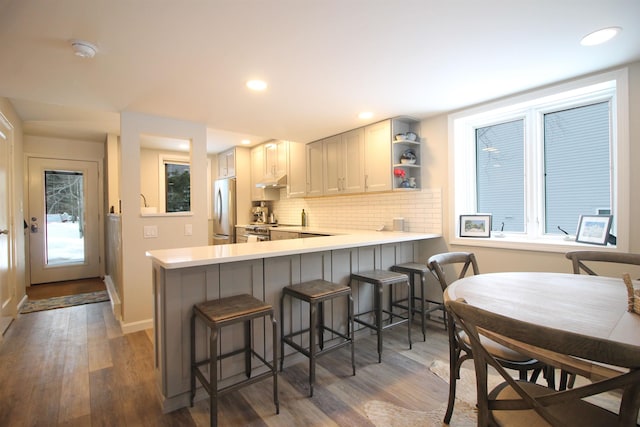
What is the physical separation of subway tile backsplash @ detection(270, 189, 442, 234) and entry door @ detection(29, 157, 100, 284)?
345cm

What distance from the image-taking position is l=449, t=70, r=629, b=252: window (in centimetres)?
248

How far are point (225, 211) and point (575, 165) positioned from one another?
16.7 ft

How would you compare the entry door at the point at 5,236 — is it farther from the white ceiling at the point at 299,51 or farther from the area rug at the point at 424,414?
the area rug at the point at 424,414

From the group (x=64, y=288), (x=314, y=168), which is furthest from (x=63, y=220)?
(x=314, y=168)

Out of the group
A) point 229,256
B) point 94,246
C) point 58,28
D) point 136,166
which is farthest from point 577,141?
point 94,246

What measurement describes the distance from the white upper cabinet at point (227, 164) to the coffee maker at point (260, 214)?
783 millimetres

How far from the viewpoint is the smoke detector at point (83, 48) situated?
1840mm

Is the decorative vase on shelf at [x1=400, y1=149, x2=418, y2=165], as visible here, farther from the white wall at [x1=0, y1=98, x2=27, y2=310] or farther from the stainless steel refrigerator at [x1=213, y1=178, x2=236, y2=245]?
the white wall at [x1=0, y1=98, x2=27, y2=310]

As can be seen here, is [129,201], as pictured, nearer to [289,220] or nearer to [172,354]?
[172,354]

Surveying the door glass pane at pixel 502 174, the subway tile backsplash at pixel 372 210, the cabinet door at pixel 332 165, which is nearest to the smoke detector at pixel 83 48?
the cabinet door at pixel 332 165

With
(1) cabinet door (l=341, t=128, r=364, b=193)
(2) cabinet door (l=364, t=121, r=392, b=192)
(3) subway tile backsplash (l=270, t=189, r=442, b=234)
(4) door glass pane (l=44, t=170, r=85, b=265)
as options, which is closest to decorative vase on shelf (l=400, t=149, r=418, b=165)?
(2) cabinet door (l=364, t=121, r=392, b=192)

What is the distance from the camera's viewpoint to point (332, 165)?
427 centimetres

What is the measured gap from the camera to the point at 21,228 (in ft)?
12.8

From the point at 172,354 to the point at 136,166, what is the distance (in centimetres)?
211
